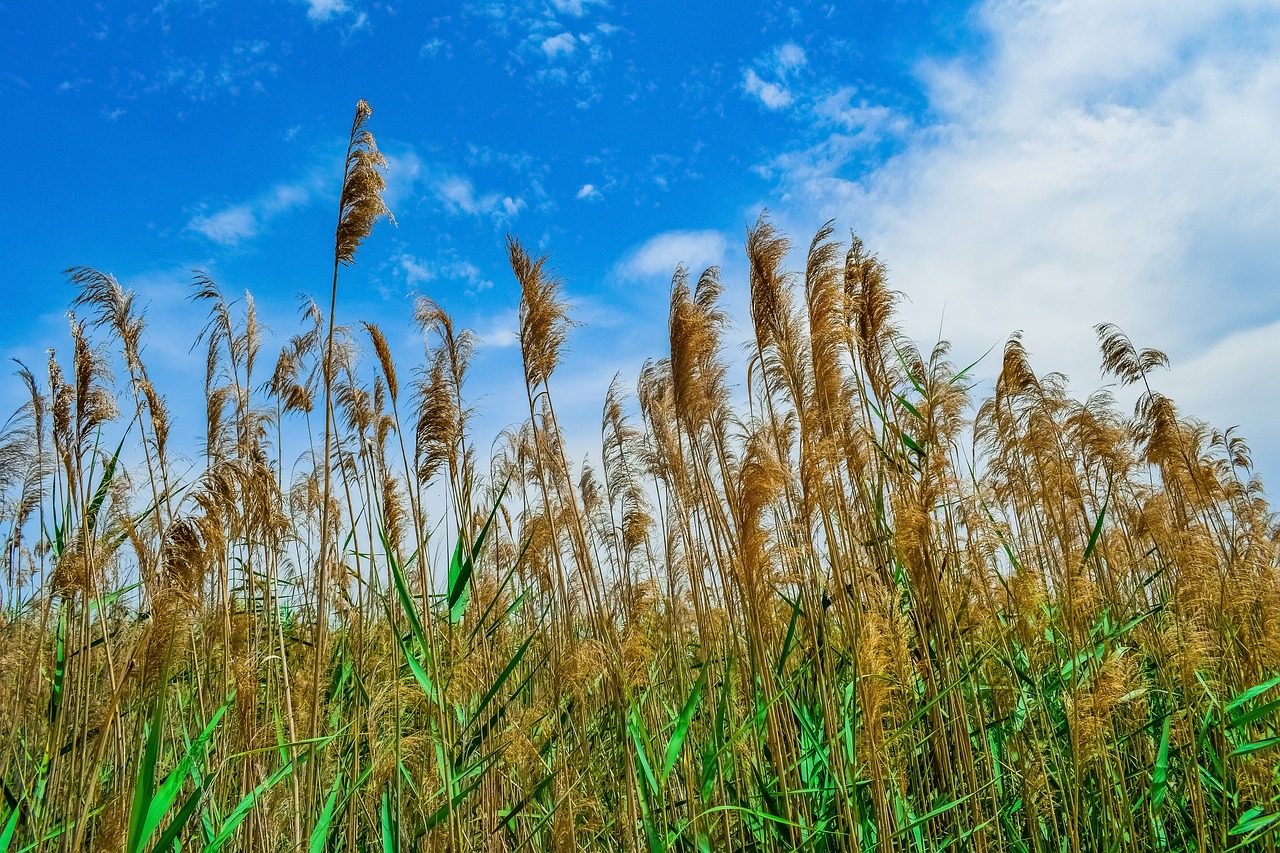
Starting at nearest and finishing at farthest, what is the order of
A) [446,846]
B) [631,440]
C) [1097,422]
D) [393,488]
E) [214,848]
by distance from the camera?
[214,848]
[446,846]
[393,488]
[1097,422]
[631,440]

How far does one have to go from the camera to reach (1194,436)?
21.1 ft

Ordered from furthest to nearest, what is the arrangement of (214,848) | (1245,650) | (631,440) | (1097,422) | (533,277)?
(631,440)
(1097,422)
(1245,650)
(533,277)
(214,848)

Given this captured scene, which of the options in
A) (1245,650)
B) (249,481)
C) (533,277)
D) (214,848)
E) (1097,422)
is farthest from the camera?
(1097,422)

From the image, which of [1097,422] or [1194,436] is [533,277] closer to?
[1097,422]

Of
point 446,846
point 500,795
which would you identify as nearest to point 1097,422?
point 500,795

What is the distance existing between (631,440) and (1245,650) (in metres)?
4.43

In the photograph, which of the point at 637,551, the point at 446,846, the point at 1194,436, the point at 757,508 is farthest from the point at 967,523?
the point at 1194,436

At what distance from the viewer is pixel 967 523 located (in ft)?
12.8

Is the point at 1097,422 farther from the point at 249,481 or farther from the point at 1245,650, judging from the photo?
the point at 249,481

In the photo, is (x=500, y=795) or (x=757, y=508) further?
(x=500, y=795)

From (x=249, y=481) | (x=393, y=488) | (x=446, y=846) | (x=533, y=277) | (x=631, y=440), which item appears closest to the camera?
(x=446, y=846)

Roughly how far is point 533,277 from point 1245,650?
4.27 metres

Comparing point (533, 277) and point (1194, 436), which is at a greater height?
point (533, 277)

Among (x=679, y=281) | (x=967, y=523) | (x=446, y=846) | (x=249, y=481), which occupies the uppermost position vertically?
(x=679, y=281)
